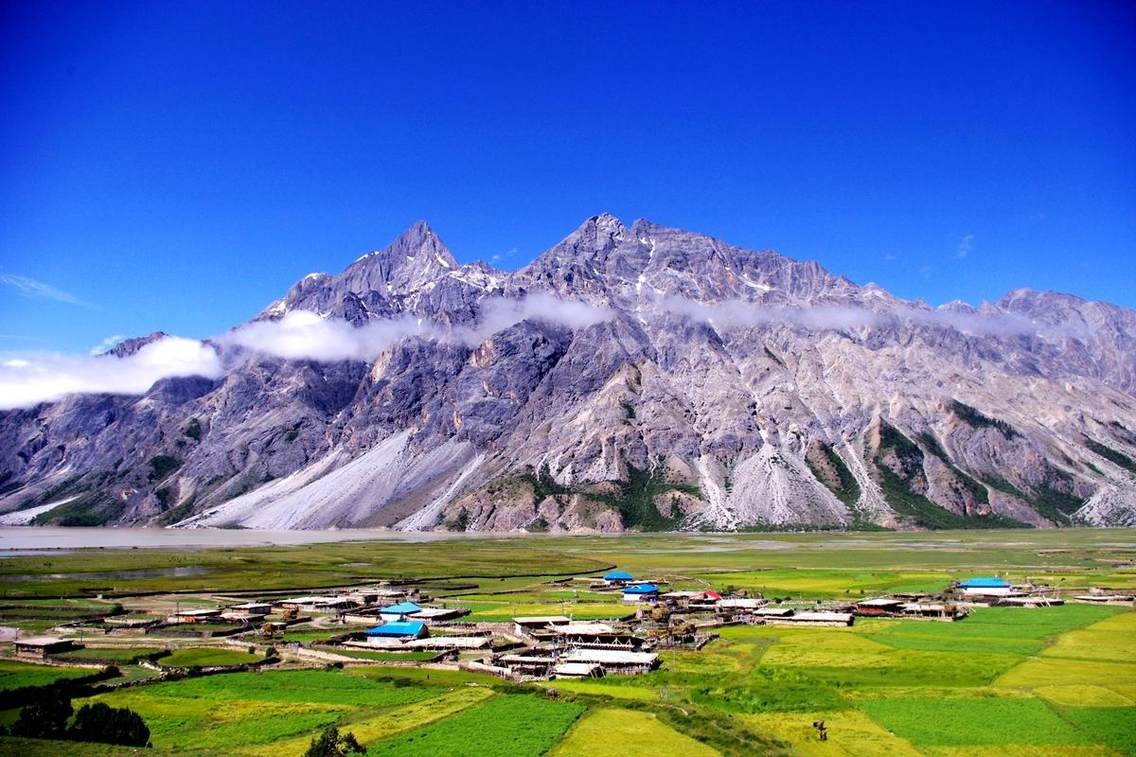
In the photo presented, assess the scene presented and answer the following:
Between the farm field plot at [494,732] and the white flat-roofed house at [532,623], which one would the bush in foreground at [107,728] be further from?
the white flat-roofed house at [532,623]

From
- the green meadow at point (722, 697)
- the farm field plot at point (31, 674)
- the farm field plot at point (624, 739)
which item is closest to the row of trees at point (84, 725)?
the green meadow at point (722, 697)

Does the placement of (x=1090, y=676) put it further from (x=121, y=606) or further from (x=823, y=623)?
(x=121, y=606)

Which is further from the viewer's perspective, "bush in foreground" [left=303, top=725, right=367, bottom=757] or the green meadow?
the green meadow

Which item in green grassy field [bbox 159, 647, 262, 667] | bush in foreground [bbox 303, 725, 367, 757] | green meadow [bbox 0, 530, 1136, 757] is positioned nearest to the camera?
bush in foreground [bbox 303, 725, 367, 757]

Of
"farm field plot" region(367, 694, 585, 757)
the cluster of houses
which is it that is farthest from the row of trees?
the cluster of houses

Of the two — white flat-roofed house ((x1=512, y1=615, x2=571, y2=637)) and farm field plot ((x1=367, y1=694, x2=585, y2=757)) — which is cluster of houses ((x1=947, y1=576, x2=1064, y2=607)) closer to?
white flat-roofed house ((x1=512, y1=615, x2=571, y2=637))

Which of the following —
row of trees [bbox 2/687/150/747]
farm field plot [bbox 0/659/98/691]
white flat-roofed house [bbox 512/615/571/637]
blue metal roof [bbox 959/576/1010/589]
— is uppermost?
row of trees [bbox 2/687/150/747]

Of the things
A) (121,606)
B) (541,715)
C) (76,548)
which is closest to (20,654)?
(121,606)
